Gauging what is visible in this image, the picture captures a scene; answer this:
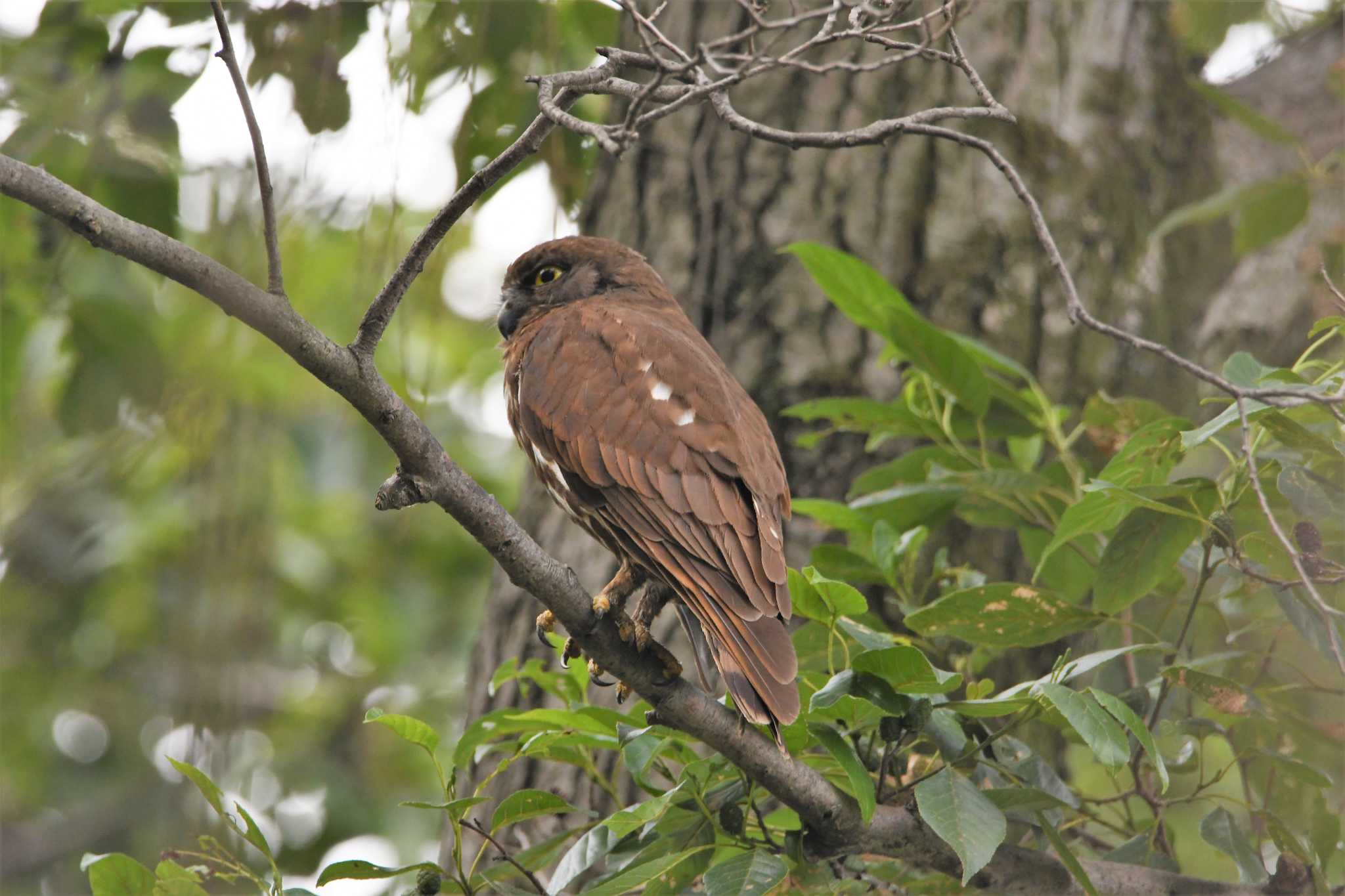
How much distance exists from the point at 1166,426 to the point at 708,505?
0.94 meters

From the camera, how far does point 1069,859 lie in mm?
2191

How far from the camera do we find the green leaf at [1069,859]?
7.19 ft

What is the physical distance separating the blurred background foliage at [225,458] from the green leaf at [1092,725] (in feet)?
4.81

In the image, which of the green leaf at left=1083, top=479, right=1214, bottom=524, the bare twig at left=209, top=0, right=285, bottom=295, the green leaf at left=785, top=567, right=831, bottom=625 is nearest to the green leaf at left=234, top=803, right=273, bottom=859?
the bare twig at left=209, top=0, right=285, bottom=295

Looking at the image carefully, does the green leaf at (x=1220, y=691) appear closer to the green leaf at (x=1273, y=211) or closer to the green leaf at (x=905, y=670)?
the green leaf at (x=905, y=670)

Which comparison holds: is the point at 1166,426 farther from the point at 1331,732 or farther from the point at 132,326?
the point at 132,326

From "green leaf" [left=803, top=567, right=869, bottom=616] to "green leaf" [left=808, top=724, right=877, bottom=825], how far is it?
0.70 feet

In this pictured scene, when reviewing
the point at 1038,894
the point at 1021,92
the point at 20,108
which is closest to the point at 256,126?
the point at 1038,894

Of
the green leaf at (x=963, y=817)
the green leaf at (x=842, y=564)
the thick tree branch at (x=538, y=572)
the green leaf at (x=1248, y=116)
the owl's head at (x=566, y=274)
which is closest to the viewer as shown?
the thick tree branch at (x=538, y=572)

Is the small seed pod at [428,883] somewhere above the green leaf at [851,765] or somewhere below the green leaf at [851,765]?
below

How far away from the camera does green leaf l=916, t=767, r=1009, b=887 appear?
6.51 ft

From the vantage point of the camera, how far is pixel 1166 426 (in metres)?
2.39

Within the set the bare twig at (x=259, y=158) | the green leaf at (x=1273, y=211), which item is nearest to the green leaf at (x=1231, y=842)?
the green leaf at (x=1273, y=211)

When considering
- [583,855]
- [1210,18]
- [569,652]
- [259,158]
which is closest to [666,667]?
[583,855]
